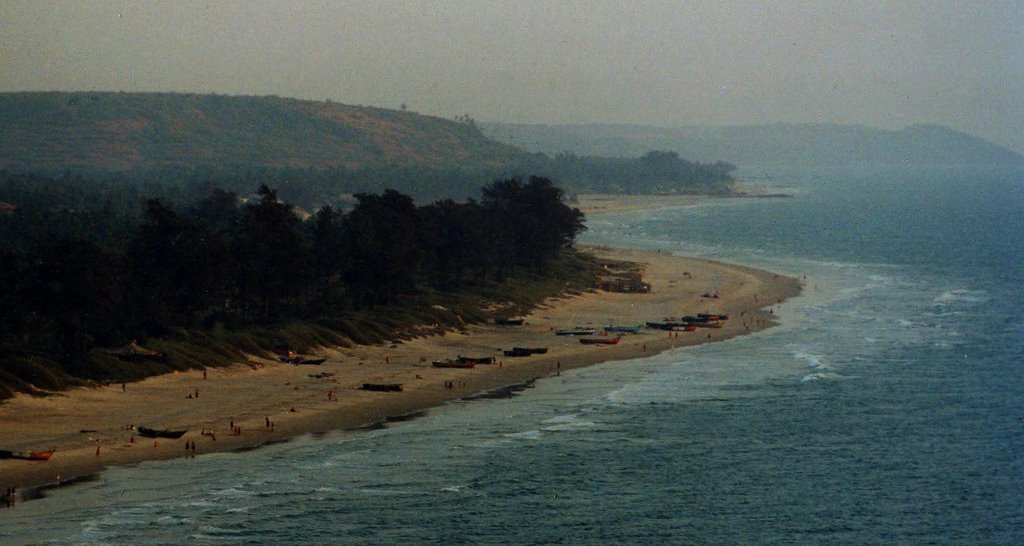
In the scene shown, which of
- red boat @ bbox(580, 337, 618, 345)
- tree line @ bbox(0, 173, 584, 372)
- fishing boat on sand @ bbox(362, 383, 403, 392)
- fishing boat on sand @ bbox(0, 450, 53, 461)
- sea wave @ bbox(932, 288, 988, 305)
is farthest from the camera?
sea wave @ bbox(932, 288, 988, 305)

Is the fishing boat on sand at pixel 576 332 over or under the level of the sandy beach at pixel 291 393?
over

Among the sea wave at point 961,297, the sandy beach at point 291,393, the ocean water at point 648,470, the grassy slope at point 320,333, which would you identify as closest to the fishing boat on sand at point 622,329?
the sandy beach at point 291,393

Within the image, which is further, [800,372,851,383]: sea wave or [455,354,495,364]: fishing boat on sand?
[455,354,495,364]: fishing boat on sand

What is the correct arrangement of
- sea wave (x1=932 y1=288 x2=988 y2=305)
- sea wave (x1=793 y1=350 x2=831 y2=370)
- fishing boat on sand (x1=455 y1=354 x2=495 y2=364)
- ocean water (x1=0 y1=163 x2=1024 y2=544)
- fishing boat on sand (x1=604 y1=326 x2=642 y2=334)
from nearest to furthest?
ocean water (x1=0 y1=163 x2=1024 y2=544), fishing boat on sand (x1=455 y1=354 x2=495 y2=364), sea wave (x1=793 y1=350 x2=831 y2=370), fishing boat on sand (x1=604 y1=326 x2=642 y2=334), sea wave (x1=932 y1=288 x2=988 y2=305)

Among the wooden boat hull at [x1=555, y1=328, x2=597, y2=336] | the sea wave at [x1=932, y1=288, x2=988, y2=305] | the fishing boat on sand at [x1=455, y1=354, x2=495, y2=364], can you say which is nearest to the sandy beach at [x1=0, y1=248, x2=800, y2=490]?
the wooden boat hull at [x1=555, y1=328, x2=597, y2=336]

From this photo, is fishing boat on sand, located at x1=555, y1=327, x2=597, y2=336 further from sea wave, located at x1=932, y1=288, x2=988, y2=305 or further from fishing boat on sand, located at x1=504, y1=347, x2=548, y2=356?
sea wave, located at x1=932, y1=288, x2=988, y2=305

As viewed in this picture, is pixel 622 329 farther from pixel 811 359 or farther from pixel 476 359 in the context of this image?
pixel 476 359

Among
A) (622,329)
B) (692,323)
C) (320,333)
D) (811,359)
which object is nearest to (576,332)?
(622,329)

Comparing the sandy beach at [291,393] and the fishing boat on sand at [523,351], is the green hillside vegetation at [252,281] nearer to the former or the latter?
the sandy beach at [291,393]
